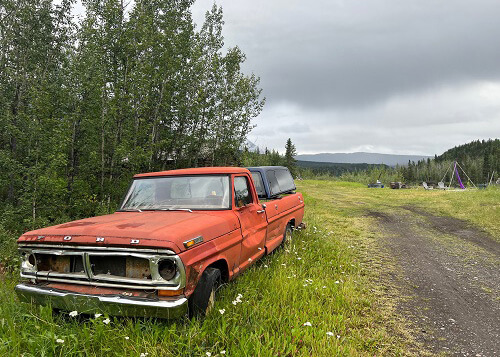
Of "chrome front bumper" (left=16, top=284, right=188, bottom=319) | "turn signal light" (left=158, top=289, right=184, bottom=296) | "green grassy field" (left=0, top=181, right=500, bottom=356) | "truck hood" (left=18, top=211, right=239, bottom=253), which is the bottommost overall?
"green grassy field" (left=0, top=181, right=500, bottom=356)

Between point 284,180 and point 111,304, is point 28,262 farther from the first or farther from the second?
point 284,180

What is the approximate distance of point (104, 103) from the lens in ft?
35.5

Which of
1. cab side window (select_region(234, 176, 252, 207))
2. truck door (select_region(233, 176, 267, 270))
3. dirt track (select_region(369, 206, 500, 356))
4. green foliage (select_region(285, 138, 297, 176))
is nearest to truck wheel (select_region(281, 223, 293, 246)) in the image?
truck door (select_region(233, 176, 267, 270))

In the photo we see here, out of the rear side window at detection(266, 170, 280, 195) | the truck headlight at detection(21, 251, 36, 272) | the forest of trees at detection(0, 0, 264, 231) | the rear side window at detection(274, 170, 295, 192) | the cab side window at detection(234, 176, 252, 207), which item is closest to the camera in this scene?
the truck headlight at detection(21, 251, 36, 272)

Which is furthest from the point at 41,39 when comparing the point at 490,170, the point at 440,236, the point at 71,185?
the point at 490,170

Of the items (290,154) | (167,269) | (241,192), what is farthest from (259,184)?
(290,154)

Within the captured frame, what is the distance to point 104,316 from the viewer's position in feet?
9.26

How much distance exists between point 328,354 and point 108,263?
7.90 feet

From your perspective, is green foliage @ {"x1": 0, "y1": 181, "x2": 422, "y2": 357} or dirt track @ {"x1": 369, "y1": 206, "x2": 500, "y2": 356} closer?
green foliage @ {"x1": 0, "y1": 181, "x2": 422, "y2": 357}

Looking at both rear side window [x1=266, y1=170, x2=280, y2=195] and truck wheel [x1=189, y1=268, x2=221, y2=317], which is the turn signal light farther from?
rear side window [x1=266, y1=170, x2=280, y2=195]

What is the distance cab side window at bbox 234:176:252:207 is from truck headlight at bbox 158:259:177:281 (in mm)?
1629

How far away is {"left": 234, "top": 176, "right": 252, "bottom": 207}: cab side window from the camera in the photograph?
4.34 meters

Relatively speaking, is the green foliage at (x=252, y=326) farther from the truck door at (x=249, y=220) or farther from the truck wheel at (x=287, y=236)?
the truck wheel at (x=287, y=236)

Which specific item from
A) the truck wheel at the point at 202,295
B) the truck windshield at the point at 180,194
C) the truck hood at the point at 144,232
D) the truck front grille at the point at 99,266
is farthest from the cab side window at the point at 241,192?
the truck front grille at the point at 99,266
